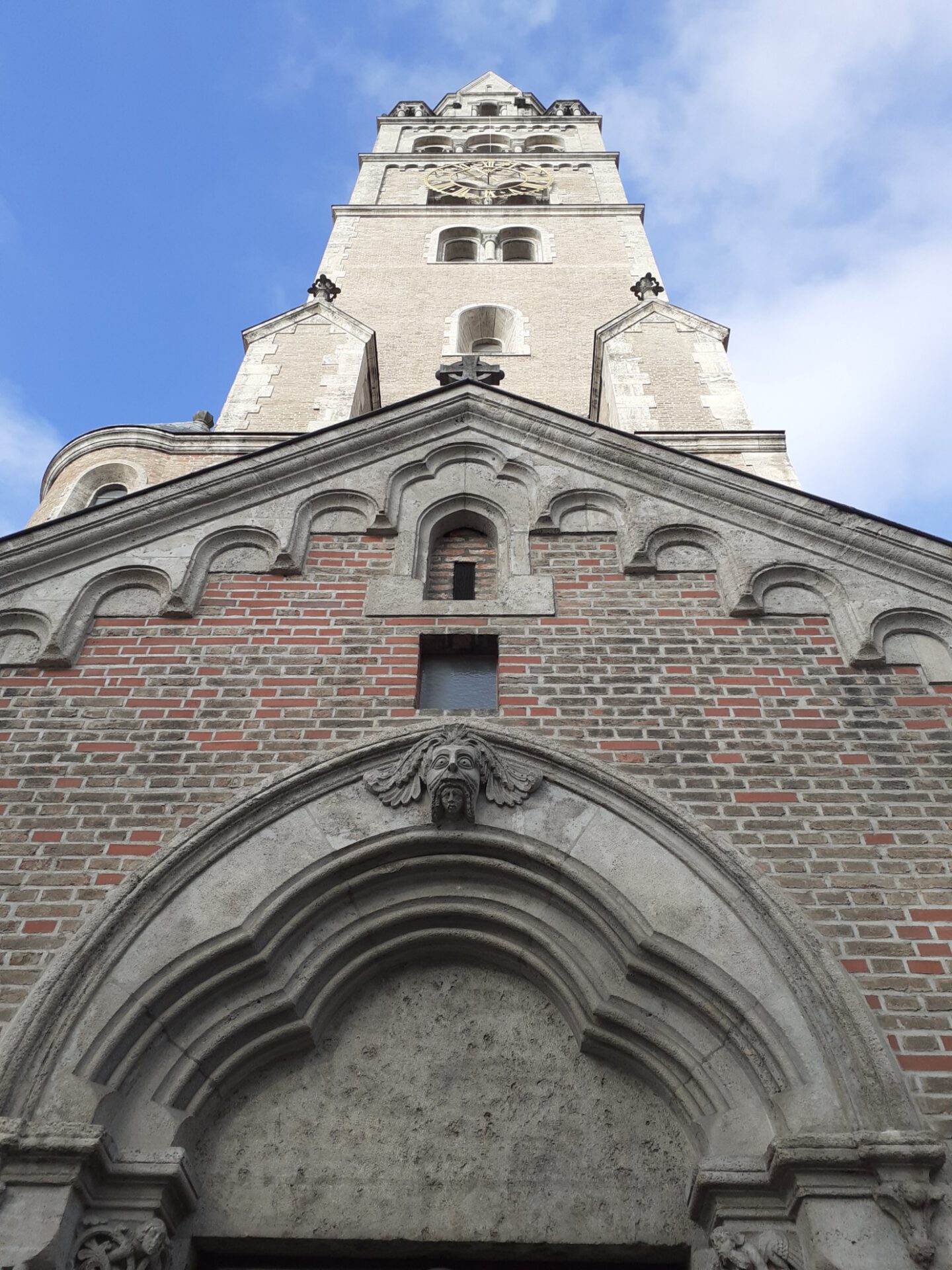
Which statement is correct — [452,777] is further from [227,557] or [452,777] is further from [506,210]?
[506,210]

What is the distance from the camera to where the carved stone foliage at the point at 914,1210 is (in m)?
3.86

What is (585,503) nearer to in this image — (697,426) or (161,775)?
(161,775)

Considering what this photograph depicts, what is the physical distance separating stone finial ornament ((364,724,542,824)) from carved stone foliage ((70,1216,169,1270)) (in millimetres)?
1984

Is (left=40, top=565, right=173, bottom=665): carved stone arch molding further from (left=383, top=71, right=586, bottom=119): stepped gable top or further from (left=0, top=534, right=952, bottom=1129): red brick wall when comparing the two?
(left=383, top=71, right=586, bottom=119): stepped gable top

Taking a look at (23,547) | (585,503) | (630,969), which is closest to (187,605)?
(23,547)

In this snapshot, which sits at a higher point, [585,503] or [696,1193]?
[585,503]

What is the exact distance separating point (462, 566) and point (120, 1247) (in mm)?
4075

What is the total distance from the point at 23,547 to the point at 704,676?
3.89 m

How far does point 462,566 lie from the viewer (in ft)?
22.9

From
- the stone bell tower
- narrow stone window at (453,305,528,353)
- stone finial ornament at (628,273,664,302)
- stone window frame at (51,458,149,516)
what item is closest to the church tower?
the stone bell tower

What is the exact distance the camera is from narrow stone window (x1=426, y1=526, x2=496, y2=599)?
6797 mm

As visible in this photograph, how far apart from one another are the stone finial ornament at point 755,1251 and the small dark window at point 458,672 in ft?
8.78

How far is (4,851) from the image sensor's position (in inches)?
201

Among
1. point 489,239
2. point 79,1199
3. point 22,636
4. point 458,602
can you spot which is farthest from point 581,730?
point 489,239
